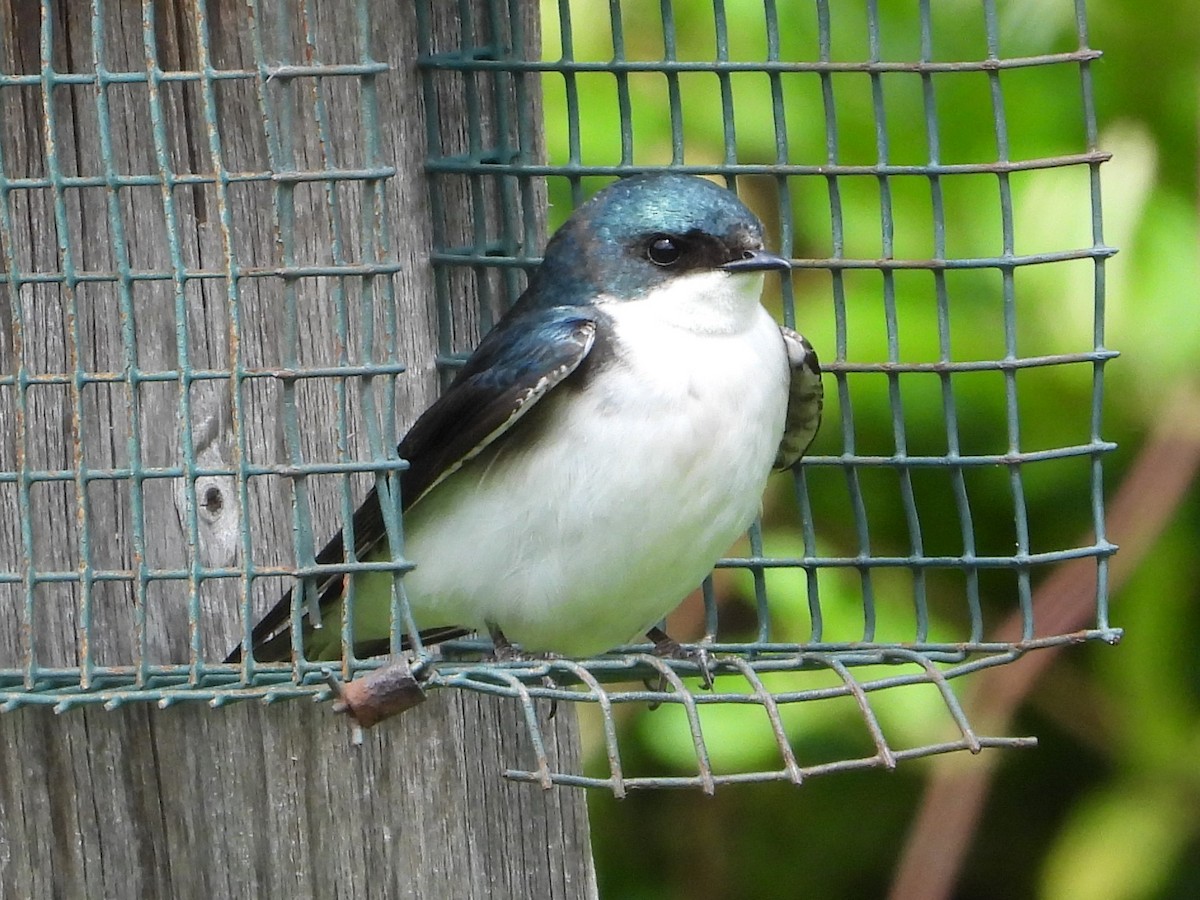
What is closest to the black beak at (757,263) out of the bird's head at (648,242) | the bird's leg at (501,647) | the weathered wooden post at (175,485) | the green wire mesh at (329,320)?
the bird's head at (648,242)

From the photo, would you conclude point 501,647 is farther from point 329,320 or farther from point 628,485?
point 329,320

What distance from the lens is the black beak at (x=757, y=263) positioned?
3115mm

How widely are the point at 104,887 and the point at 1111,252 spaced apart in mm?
1839

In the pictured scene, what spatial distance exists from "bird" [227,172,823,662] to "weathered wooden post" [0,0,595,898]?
168 mm

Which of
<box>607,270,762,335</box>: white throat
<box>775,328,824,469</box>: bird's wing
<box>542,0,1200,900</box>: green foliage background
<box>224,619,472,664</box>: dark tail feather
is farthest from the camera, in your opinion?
<box>542,0,1200,900</box>: green foliage background

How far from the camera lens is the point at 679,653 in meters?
3.44

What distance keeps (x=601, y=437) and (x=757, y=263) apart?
0.38m

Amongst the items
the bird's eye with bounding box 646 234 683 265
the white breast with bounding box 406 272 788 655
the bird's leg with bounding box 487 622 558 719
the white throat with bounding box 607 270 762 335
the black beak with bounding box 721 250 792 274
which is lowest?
the bird's leg with bounding box 487 622 558 719

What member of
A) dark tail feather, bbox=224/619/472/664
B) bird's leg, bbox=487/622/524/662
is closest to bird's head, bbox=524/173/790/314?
bird's leg, bbox=487/622/524/662

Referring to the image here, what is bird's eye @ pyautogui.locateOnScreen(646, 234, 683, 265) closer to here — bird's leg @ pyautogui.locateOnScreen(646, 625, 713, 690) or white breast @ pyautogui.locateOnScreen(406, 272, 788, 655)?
white breast @ pyautogui.locateOnScreen(406, 272, 788, 655)

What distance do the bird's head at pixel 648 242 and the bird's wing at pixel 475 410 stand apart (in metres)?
0.08

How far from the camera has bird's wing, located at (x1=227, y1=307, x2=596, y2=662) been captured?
299 cm

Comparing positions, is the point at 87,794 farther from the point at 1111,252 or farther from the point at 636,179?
the point at 1111,252

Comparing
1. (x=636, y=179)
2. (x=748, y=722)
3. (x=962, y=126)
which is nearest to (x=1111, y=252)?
(x=636, y=179)
